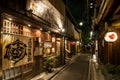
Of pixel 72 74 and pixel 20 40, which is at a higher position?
pixel 20 40

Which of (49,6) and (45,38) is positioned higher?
(49,6)

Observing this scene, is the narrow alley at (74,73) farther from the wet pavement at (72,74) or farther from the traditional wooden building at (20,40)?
the traditional wooden building at (20,40)

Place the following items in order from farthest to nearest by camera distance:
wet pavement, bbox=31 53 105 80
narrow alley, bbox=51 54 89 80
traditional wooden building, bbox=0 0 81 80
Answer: narrow alley, bbox=51 54 89 80
wet pavement, bbox=31 53 105 80
traditional wooden building, bbox=0 0 81 80

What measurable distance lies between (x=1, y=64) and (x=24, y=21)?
350 cm

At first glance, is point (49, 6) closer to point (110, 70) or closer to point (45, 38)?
point (45, 38)

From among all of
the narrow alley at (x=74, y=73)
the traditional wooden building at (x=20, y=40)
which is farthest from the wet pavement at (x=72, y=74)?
the traditional wooden building at (x=20, y=40)

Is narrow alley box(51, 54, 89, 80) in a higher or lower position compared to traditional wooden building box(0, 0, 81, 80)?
lower

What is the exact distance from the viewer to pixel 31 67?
46.9ft

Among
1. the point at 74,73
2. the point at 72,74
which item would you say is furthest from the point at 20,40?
the point at 74,73

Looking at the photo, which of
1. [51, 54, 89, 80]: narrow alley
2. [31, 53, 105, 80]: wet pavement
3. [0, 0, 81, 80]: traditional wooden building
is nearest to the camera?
[0, 0, 81, 80]: traditional wooden building

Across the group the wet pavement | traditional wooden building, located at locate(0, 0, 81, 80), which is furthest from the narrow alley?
traditional wooden building, located at locate(0, 0, 81, 80)

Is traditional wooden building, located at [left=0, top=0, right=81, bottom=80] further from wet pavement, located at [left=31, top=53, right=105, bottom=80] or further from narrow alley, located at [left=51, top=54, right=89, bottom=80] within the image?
narrow alley, located at [left=51, top=54, right=89, bottom=80]

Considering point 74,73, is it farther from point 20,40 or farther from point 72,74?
point 20,40

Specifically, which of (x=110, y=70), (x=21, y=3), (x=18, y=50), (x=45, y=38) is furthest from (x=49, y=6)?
(x=110, y=70)
